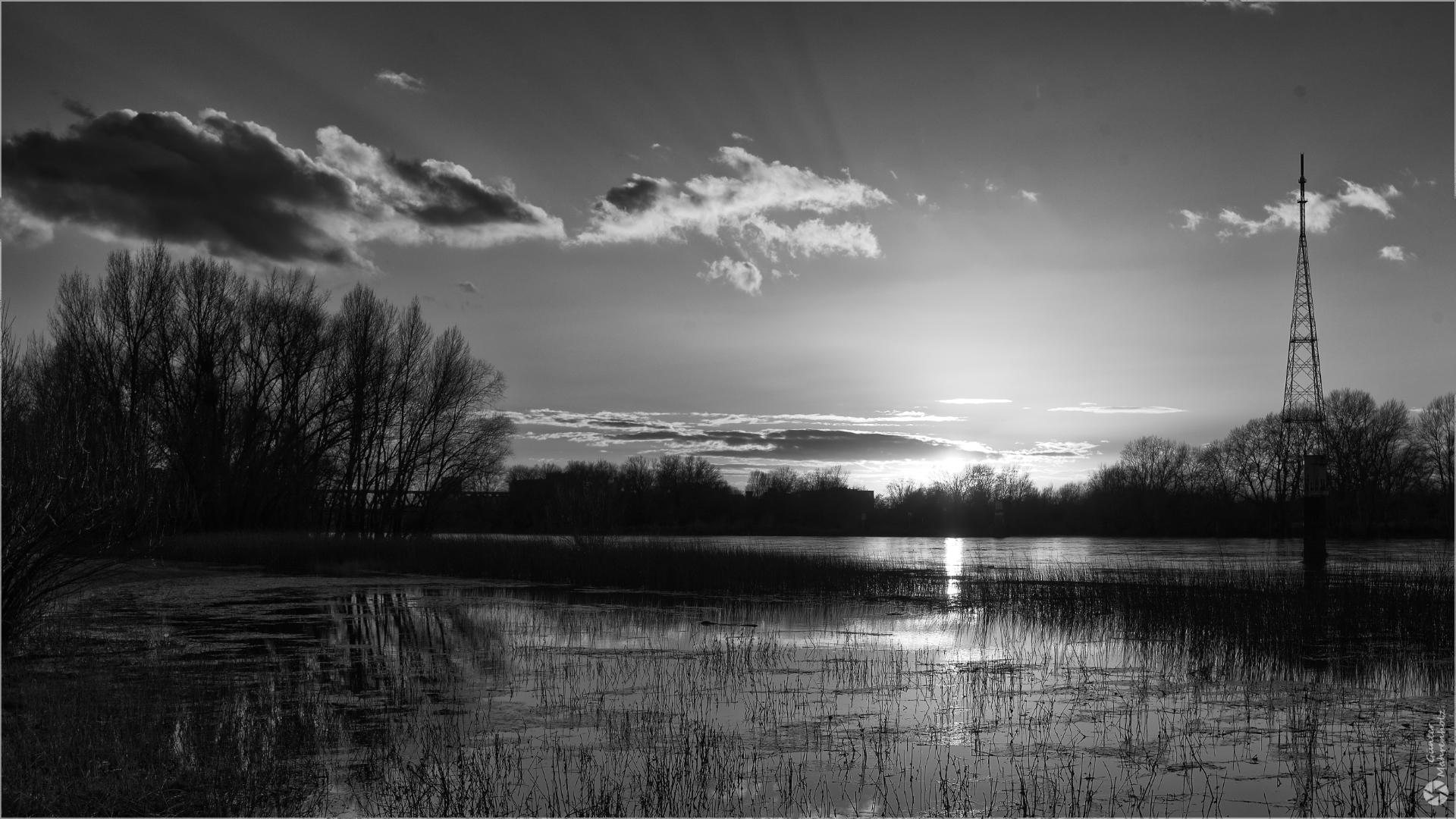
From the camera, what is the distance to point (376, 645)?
14.6 m

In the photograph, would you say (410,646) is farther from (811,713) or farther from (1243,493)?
(1243,493)

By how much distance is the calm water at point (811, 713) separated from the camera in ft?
23.9

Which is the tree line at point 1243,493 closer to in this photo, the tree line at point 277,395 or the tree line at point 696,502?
the tree line at point 696,502

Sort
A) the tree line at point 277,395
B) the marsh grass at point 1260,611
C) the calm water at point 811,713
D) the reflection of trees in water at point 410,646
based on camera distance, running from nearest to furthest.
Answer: the calm water at point 811,713, the reflection of trees in water at point 410,646, the marsh grass at point 1260,611, the tree line at point 277,395

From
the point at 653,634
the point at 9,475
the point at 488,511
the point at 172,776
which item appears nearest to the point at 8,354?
the point at 9,475

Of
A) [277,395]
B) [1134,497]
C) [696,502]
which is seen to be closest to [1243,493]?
[1134,497]

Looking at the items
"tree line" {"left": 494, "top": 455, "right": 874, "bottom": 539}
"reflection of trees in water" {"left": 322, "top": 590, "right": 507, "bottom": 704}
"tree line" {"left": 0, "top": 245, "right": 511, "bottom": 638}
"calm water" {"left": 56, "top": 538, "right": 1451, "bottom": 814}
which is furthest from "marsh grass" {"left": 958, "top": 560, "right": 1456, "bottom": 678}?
"tree line" {"left": 494, "top": 455, "right": 874, "bottom": 539}

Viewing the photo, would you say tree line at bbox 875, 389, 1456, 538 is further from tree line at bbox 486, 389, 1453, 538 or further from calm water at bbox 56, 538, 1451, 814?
calm water at bbox 56, 538, 1451, 814

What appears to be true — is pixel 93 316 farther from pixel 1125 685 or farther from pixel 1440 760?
pixel 1440 760

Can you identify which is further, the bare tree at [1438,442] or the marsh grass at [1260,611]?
the bare tree at [1438,442]

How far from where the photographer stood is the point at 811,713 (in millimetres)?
9945

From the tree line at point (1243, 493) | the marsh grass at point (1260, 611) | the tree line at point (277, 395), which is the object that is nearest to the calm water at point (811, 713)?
the marsh grass at point (1260, 611)

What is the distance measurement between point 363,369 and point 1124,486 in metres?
75.1

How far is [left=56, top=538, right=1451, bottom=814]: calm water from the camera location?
7273 millimetres
